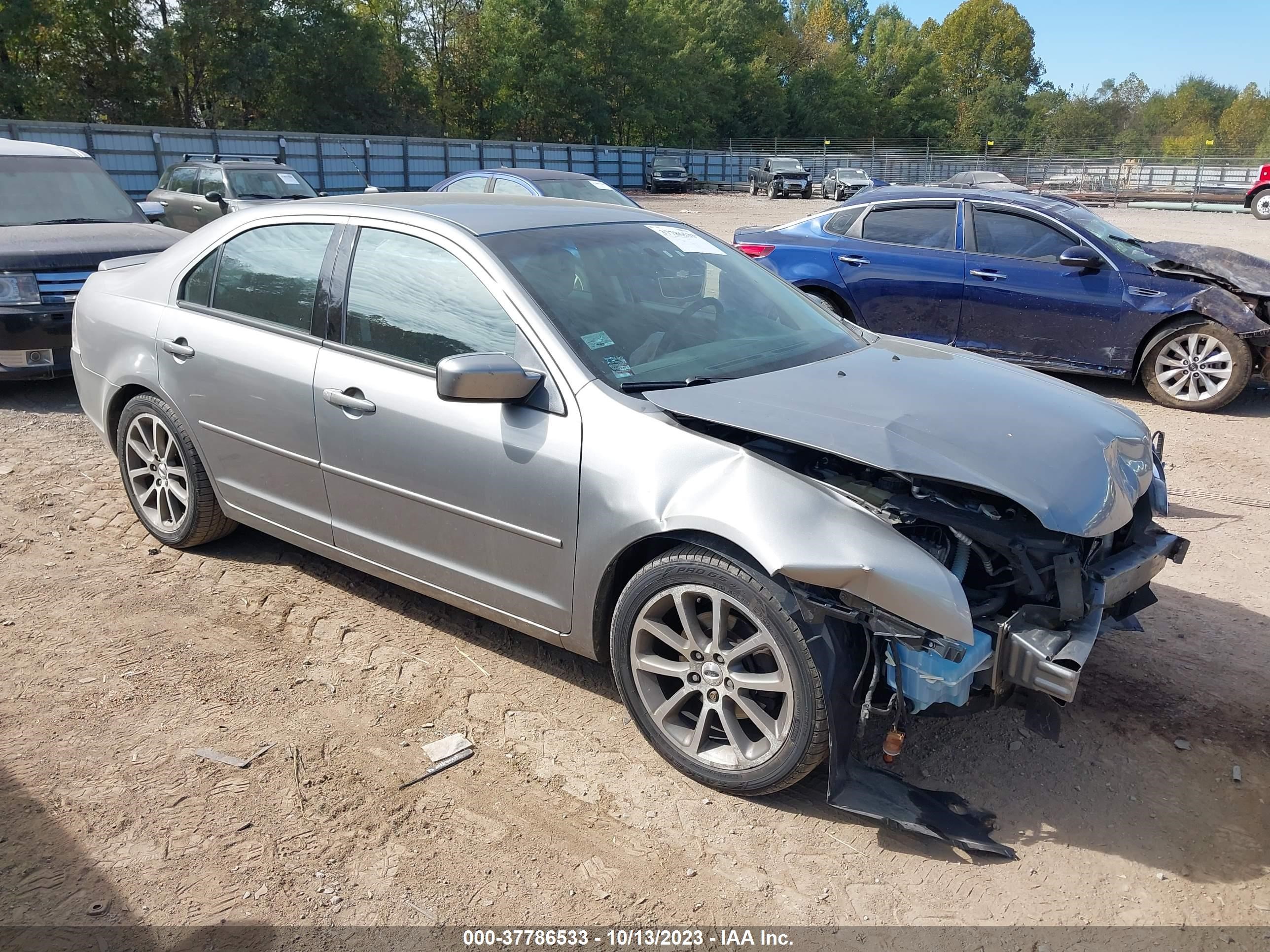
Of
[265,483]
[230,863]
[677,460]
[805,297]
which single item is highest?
[805,297]

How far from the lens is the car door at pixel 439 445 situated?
3314 millimetres

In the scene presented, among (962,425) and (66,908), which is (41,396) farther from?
Answer: (962,425)

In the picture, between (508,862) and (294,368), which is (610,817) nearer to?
(508,862)

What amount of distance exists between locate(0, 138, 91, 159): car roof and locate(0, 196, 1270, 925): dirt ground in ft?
19.5

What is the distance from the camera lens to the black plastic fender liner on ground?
2.82 meters

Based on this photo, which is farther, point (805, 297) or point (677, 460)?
point (805, 297)

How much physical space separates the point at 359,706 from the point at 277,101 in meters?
→ 51.0

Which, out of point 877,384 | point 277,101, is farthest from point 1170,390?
point 277,101

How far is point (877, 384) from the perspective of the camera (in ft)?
11.4

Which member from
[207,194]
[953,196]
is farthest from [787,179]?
[953,196]

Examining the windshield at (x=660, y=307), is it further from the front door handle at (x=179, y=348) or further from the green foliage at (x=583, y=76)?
the green foliage at (x=583, y=76)

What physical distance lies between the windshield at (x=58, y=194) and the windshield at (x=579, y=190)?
16.1 ft

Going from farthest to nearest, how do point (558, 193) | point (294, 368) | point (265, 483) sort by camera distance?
point (558, 193) < point (265, 483) < point (294, 368)

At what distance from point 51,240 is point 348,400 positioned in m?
5.61
